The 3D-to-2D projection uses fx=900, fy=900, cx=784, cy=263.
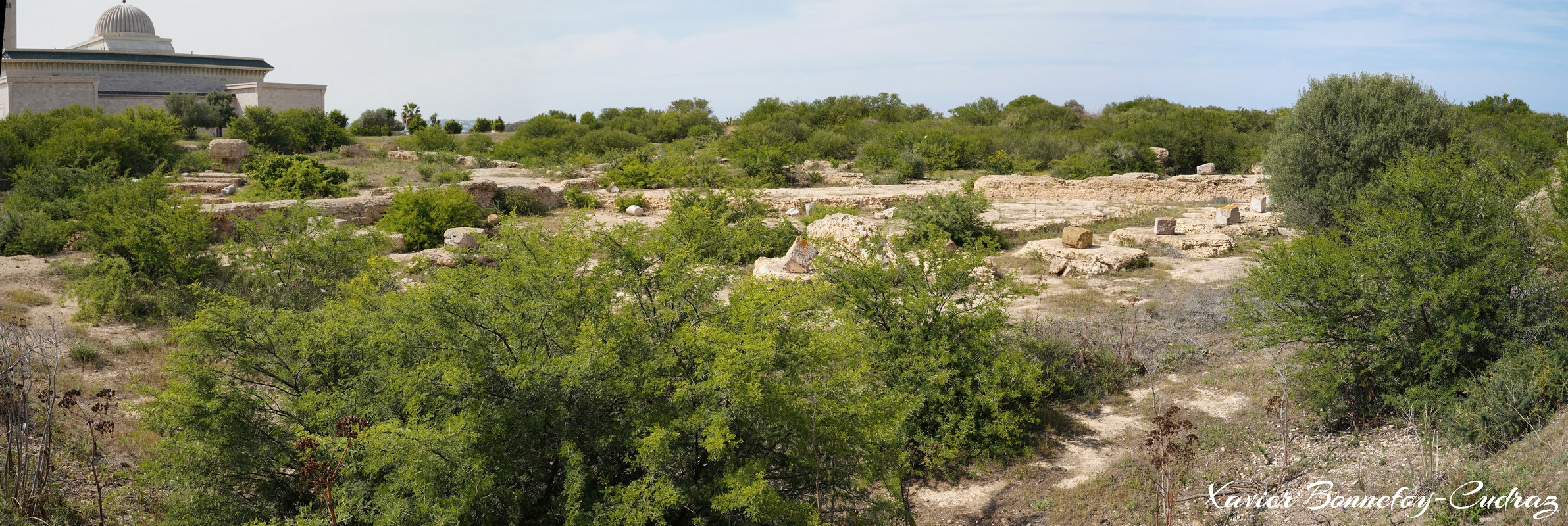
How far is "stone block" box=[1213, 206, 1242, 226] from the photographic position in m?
16.0

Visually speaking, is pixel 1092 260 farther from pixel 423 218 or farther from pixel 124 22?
pixel 124 22

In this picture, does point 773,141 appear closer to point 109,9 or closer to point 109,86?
point 109,86

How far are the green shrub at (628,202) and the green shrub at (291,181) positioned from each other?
593 cm

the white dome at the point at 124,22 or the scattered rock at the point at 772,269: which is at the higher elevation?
the white dome at the point at 124,22

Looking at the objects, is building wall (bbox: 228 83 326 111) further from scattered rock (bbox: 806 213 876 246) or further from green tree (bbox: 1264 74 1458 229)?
green tree (bbox: 1264 74 1458 229)

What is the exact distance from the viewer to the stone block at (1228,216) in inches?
628

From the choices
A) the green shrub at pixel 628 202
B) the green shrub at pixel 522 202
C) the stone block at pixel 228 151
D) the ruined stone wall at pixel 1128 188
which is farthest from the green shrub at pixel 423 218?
the stone block at pixel 228 151

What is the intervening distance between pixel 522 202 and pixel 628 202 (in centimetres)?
232

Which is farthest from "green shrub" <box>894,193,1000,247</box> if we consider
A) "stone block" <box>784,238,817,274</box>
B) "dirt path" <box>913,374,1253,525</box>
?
"dirt path" <box>913,374,1253,525</box>

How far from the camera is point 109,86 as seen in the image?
4516cm

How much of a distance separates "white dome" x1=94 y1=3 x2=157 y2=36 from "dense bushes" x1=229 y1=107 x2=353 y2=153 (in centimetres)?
2362

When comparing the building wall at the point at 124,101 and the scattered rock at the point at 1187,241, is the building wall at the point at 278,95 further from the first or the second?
the scattered rock at the point at 1187,241

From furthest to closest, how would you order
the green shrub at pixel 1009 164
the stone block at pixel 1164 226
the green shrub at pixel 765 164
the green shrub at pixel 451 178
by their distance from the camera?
the green shrub at pixel 1009 164, the green shrub at pixel 765 164, the green shrub at pixel 451 178, the stone block at pixel 1164 226

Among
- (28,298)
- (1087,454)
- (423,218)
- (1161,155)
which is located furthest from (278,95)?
(1087,454)
